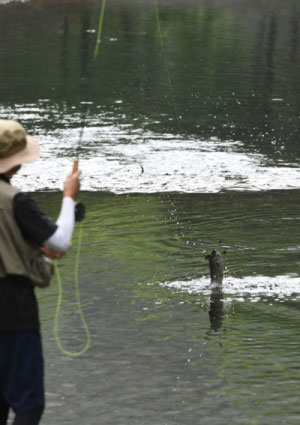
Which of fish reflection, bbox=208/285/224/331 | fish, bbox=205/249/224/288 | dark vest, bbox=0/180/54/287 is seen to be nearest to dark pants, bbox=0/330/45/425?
dark vest, bbox=0/180/54/287

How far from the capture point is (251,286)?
1116cm

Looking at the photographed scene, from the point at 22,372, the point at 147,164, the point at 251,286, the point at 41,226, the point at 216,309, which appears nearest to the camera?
the point at 41,226

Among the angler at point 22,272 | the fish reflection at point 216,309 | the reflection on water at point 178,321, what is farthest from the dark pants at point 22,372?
the fish reflection at point 216,309

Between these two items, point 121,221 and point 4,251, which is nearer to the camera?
point 4,251

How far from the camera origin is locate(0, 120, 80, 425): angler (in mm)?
5238

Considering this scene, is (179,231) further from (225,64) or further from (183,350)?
Answer: (225,64)

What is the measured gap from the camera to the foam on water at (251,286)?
10852 mm

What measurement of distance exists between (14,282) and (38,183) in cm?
1201

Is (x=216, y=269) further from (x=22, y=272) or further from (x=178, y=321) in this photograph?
(x=22, y=272)

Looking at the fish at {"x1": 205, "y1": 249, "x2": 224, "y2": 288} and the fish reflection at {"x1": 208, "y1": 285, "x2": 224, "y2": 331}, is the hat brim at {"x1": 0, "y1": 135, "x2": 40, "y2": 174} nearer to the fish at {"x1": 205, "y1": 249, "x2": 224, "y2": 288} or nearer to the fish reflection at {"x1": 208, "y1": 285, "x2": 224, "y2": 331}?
the fish reflection at {"x1": 208, "y1": 285, "x2": 224, "y2": 331}

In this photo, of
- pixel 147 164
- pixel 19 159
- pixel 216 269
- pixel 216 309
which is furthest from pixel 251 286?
pixel 147 164

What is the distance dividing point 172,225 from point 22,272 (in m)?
8.93

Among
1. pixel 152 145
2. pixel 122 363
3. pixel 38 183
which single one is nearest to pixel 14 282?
pixel 122 363

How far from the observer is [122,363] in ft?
28.6
